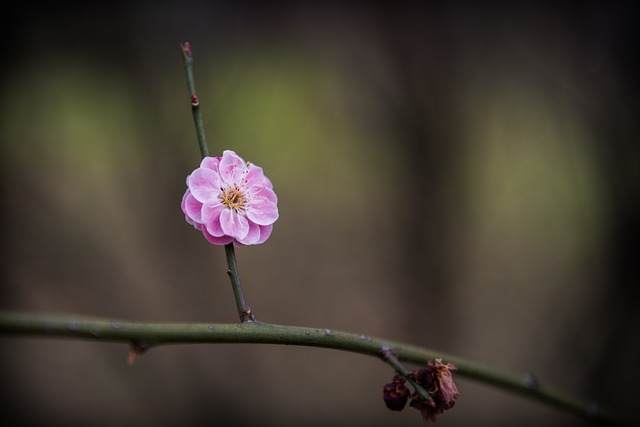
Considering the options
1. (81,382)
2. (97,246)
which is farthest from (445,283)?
(81,382)

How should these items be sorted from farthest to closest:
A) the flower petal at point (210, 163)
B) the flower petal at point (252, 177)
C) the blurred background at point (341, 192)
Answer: the blurred background at point (341, 192) → the flower petal at point (252, 177) → the flower petal at point (210, 163)

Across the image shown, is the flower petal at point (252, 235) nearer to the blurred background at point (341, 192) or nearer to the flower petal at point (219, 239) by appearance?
the flower petal at point (219, 239)

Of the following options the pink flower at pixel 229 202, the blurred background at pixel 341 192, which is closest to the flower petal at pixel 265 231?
the pink flower at pixel 229 202

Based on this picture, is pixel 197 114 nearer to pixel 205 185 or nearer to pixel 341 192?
pixel 205 185

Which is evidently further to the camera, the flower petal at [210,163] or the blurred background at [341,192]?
the blurred background at [341,192]

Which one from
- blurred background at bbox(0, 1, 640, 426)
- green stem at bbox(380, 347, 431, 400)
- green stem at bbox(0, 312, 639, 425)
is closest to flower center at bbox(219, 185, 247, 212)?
green stem at bbox(0, 312, 639, 425)

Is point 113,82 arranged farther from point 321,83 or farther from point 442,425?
point 442,425
